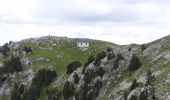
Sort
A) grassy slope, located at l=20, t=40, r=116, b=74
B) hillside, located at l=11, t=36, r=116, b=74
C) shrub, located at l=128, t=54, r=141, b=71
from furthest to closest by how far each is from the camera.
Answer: hillside, located at l=11, t=36, r=116, b=74
grassy slope, located at l=20, t=40, r=116, b=74
shrub, located at l=128, t=54, r=141, b=71

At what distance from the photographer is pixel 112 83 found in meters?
115

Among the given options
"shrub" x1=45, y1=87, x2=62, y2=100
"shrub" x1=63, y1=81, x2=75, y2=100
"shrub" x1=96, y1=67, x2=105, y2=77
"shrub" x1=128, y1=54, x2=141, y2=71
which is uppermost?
"shrub" x1=128, y1=54, x2=141, y2=71

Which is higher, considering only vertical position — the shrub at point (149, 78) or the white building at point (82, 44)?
the white building at point (82, 44)

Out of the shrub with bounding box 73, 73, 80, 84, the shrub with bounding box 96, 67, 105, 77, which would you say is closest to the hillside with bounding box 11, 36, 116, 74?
the shrub with bounding box 73, 73, 80, 84

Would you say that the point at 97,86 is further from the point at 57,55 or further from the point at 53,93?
the point at 57,55

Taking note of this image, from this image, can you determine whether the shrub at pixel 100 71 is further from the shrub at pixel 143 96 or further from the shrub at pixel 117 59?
the shrub at pixel 143 96

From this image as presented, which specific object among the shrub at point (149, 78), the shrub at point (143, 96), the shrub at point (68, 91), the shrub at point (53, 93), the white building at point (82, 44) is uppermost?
the white building at point (82, 44)

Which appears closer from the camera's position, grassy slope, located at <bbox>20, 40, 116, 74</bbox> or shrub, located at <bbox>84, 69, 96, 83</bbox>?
shrub, located at <bbox>84, 69, 96, 83</bbox>

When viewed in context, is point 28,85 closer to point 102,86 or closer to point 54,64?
point 54,64

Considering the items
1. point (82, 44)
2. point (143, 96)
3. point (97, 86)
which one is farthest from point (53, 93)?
point (82, 44)

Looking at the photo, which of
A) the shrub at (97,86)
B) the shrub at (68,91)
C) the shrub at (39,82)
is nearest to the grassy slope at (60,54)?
the shrub at (39,82)

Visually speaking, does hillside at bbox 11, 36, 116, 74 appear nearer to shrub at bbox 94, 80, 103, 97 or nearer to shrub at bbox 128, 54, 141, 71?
shrub at bbox 94, 80, 103, 97

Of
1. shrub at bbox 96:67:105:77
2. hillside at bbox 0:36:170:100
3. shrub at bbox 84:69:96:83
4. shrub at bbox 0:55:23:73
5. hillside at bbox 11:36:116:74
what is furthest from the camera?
shrub at bbox 0:55:23:73

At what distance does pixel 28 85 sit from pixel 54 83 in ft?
53.9
